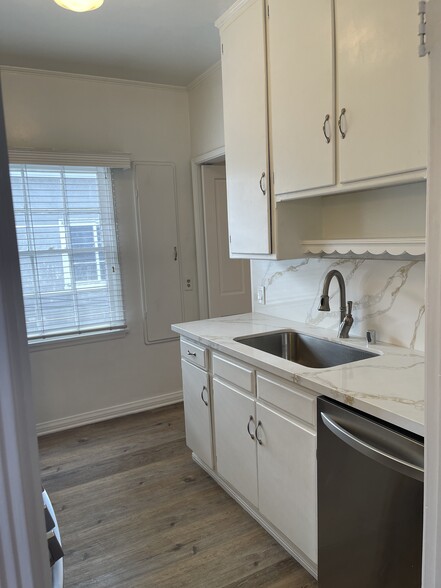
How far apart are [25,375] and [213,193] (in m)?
3.48

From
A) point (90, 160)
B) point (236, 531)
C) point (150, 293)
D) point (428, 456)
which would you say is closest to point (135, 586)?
point (236, 531)

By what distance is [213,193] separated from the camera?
3811 millimetres

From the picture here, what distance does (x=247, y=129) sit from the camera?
238cm

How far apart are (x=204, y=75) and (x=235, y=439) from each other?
A: 9.03 ft

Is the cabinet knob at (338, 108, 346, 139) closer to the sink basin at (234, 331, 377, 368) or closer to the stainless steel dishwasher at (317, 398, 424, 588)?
the sink basin at (234, 331, 377, 368)

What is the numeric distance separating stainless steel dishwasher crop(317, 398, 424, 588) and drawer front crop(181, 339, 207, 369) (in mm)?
962

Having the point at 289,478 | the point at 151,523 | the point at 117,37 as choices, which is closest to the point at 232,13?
the point at 117,37

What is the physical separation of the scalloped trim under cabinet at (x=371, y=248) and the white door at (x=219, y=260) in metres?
1.63

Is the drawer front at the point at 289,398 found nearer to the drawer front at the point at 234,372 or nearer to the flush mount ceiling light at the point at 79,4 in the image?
the drawer front at the point at 234,372

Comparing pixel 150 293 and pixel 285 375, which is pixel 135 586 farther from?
pixel 150 293

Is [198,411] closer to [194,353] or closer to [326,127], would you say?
[194,353]

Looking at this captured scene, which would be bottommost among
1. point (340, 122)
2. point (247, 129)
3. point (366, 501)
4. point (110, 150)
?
point (366, 501)

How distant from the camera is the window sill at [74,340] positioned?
130 inches

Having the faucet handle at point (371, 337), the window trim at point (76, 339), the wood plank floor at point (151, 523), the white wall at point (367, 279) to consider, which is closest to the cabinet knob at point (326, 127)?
the white wall at point (367, 279)
